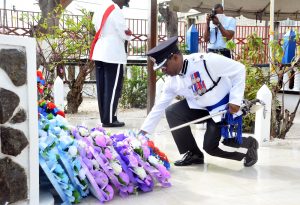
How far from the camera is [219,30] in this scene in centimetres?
537

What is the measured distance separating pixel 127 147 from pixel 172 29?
8.09 m

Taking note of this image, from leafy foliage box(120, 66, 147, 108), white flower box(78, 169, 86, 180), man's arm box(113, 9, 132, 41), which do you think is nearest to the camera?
white flower box(78, 169, 86, 180)

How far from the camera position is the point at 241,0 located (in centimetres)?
921

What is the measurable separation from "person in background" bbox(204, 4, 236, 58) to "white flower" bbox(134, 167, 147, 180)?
10.2 feet

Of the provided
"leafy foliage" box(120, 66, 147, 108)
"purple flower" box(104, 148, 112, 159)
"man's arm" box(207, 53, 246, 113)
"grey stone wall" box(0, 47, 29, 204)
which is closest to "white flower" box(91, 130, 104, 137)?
"purple flower" box(104, 148, 112, 159)

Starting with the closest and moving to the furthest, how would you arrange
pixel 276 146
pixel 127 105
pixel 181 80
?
1. pixel 181 80
2. pixel 276 146
3. pixel 127 105

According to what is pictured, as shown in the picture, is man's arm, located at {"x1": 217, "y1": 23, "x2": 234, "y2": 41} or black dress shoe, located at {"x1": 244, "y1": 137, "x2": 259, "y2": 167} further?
man's arm, located at {"x1": 217, "y1": 23, "x2": 234, "y2": 41}

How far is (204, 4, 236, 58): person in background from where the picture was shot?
529cm

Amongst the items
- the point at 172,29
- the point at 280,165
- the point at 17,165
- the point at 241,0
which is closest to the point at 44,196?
the point at 17,165

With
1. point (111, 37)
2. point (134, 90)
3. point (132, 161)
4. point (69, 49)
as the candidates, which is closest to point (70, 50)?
point (69, 49)

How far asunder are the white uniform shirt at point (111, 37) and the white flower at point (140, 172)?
8.51 feet

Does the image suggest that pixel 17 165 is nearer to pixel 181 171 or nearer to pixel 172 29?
pixel 181 171

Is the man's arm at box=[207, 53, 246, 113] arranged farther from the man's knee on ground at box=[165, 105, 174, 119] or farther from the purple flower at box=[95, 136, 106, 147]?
the purple flower at box=[95, 136, 106, 147]

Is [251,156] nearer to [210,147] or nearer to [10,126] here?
[210,147]
